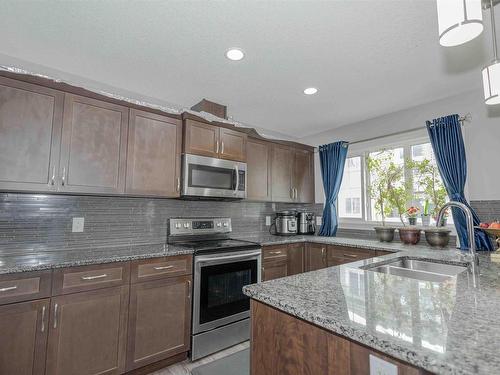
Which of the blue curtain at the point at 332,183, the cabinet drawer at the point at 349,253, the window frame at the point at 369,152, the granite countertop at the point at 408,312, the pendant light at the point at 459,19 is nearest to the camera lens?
the granite countertop at the point at 408,312

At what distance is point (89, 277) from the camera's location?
186 centimetres

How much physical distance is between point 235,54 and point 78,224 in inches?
76.6

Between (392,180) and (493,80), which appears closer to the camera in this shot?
(493,80)

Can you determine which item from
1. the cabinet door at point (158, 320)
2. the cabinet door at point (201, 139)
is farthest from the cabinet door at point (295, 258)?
the cabinet door at point (201, 139)

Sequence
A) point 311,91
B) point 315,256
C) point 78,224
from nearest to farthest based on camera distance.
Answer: point 78,224, point 311,91, point 315,256

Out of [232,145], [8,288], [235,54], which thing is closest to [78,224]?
[8,288]

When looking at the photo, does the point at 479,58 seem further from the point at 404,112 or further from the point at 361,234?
the point at 361,234

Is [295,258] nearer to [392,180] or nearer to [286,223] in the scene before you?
[286,223]

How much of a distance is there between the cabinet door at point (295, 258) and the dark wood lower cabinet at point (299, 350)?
83.8 inches

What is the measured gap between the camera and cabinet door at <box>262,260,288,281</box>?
9.63 ft

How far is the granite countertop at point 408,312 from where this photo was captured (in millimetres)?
610

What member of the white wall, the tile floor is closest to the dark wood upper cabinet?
the tile floor

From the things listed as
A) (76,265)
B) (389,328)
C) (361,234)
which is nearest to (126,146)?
(76,265)

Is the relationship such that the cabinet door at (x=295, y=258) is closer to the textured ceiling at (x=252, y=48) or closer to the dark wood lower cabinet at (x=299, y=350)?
the textured ceiling at (x=252, y=48)
